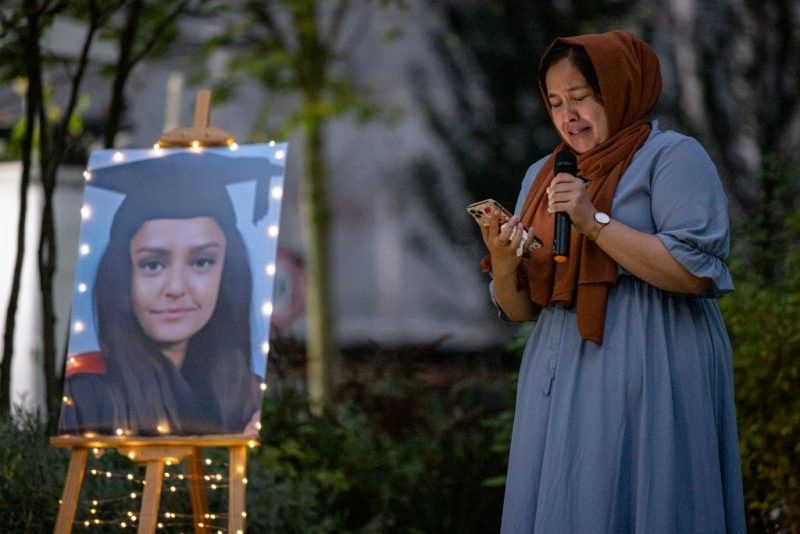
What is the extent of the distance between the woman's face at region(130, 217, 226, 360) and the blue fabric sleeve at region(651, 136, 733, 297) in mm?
1672

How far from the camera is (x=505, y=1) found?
9664 mm

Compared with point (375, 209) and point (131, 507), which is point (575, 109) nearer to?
point (131, 507)

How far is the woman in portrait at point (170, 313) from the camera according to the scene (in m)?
4.31

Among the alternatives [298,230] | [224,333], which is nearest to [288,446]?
[224,333]

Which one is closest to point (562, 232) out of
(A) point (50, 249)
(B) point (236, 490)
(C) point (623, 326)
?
(C) point (623, 326)

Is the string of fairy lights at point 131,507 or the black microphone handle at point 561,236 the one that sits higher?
the black microphone handle at point 561,236

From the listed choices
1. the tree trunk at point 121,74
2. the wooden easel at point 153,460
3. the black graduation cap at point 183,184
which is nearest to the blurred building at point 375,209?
Answer: the tree trunk at point 121,74

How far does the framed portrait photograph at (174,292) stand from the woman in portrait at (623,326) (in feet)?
3.89

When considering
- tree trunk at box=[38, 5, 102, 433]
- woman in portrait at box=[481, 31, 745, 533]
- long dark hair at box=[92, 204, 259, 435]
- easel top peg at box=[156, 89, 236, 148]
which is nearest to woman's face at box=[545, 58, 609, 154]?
woman in portrait at box=[481, 31, 745, 533]

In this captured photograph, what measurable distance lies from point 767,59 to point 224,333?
16.8 feet

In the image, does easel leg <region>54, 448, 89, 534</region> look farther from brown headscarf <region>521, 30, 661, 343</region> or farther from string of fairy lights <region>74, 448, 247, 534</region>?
brown headscarf <region>521, 30, 661, 343</region>

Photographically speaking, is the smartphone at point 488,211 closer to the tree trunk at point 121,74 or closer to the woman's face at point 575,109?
the woman's face at point 575,109

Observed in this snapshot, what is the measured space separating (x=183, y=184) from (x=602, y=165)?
1.70 metres

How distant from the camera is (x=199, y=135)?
4656 millimetres
